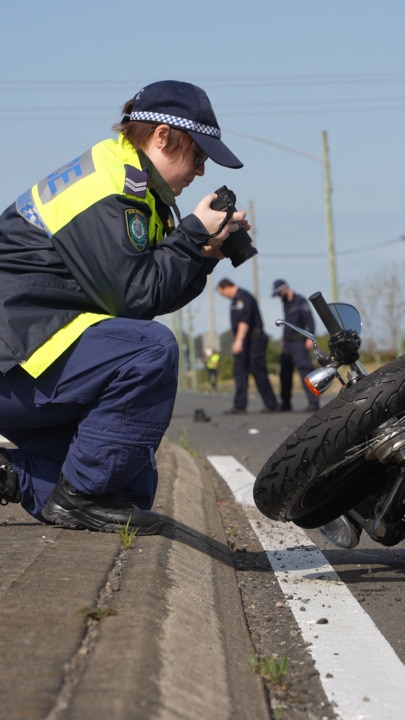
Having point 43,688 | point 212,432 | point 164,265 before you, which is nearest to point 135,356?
point 164,265

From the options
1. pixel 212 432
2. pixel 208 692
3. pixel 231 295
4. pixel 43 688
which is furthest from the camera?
pixel 231 295

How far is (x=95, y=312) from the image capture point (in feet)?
14.4

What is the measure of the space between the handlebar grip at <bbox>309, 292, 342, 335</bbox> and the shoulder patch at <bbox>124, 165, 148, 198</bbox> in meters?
0.77

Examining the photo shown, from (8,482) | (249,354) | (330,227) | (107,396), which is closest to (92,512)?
(8,482)

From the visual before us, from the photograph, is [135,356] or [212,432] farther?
[212,432]

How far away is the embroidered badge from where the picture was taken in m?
4.14

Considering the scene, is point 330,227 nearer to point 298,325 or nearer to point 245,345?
point 245,345

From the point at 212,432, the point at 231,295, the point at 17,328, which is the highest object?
the point at 17,328

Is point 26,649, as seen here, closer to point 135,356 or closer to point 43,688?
point 43,688

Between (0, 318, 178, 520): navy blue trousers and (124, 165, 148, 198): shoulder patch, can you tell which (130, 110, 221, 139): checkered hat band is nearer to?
(124, 165, 148, 198): shoulder patch

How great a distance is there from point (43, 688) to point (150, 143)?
252 cm

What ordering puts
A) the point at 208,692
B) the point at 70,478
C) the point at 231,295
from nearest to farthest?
the point at 208,692 → the point at 70,478 → the point at 231,295

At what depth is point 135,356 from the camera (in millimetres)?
4227

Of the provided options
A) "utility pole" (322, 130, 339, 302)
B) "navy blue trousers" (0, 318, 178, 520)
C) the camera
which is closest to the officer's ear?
the camera
